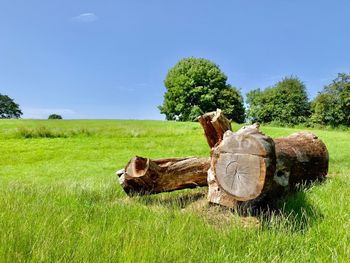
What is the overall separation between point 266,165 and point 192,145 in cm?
1663

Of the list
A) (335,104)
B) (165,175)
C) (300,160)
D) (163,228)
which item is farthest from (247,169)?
(335,104)

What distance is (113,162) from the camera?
52.0ft

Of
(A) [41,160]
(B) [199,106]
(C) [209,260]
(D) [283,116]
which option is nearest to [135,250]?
(C) [209,260]

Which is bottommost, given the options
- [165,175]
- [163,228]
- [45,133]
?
[163,228]

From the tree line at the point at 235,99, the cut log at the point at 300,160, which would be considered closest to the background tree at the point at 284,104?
the tree line at the point at 235,99

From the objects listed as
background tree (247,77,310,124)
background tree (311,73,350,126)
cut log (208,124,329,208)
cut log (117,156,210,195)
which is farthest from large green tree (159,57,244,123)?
cut log (208,124,329,208)

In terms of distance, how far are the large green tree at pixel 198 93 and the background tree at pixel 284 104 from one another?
4.85 m

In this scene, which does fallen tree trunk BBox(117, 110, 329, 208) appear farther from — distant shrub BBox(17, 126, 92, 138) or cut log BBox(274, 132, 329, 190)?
distant shrub BBox(17, 126, 92, 138)

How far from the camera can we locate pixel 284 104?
65.6 meters

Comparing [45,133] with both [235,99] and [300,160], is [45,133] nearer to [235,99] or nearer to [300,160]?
[300,160]

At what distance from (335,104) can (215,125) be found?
5237cm

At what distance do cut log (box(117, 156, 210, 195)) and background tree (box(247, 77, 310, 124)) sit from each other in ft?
193

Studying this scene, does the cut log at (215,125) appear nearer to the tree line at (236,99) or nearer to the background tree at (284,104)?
the tree line at (236,99)

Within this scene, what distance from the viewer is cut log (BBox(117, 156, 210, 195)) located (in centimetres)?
653
